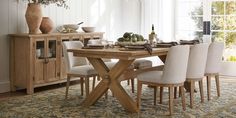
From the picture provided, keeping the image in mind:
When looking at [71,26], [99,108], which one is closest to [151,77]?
[99,108]

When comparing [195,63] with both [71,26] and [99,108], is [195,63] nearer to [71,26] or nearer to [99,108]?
[99,108]

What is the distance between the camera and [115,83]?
183 inches

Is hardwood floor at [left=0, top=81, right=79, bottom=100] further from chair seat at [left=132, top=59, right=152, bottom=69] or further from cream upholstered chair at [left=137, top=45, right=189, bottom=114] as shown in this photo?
cream upholstered chair at [left=137, top=45, right=189, bottom=114]

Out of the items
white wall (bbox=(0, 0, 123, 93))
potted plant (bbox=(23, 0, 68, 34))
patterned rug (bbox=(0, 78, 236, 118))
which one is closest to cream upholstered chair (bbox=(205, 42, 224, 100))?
patterned rug (bbox=(0, 78, 236, 118))

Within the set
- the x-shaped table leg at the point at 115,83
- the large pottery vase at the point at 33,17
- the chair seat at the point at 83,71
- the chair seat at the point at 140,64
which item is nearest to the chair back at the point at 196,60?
the x-shaped table leg at the point at 115,83

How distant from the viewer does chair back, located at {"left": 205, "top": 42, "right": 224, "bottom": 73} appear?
208 inches

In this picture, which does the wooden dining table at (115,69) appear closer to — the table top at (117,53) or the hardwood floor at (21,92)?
the table top at (117,53)

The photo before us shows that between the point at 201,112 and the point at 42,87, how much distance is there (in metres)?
2.98

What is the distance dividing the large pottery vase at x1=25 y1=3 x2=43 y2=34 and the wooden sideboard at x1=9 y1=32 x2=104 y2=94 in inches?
6.3

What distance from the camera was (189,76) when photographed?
4.89 meters

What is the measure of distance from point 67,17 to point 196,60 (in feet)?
10.4

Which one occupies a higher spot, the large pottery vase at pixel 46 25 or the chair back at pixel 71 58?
the large pottery vase at pixel 46 25

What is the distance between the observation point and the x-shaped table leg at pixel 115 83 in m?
4.57

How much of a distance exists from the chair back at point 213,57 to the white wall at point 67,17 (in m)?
3.02
